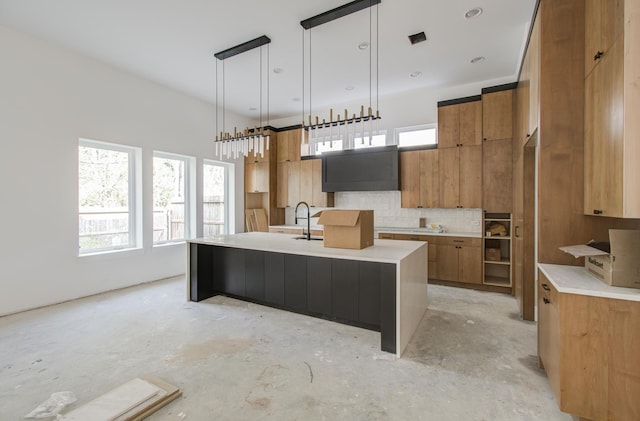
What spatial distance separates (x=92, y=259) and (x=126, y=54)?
9.32 feet

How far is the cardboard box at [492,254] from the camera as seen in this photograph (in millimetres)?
4207

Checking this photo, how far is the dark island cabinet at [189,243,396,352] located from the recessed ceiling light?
2699 mm

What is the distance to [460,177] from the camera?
4410 mm

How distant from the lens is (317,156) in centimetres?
572

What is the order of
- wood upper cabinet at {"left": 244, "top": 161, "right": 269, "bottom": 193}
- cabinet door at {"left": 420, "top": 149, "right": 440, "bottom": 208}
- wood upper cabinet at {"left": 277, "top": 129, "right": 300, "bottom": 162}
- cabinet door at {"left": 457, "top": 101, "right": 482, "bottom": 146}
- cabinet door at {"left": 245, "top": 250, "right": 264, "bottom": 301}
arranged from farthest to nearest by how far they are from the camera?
wood upper cabinet at {"left": 244, "top": 161, "right": 269, "bottom": 193}
wood upper cabinet at {"left": 277, "top": 129, "right": 300, "bottom": 162}
cabinet door at {"left": 420, "top": 149, "right": 440, "bottom": 208}
cabinet door at {"left": 457, "top": 101, "right": 482, "bottom": 146}
cabinet door at {"left": 245, "top": 250, "right": 264, "bottom": 301}

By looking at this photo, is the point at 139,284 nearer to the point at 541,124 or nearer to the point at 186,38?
the point at 186,38

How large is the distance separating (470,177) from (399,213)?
1335 millimetres

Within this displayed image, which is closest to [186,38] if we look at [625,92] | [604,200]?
[625,92]

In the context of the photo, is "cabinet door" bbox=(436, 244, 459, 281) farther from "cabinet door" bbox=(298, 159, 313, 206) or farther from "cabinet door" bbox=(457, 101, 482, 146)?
"cabinet door" bbox=(298, 159, 313, 206)

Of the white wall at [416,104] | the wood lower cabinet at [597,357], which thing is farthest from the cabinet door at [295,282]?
the white wall at [416,104]

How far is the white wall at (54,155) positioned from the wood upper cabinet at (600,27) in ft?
17.5

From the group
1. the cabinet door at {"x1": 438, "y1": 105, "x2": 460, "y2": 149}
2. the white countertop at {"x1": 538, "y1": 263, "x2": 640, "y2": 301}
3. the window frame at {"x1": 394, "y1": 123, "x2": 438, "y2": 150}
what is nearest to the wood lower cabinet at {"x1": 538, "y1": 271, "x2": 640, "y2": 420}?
the white countertop at {"x1": 538, "y1": 263, "x2": 640, "y2": 301}

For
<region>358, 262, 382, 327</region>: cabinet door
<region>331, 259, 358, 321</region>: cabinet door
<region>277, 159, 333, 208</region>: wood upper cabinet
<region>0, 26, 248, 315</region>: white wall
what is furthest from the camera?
<region>277, 159, 333, 208</region>: wood upper cabinet

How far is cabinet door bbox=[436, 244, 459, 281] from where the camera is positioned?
4.32 meters
